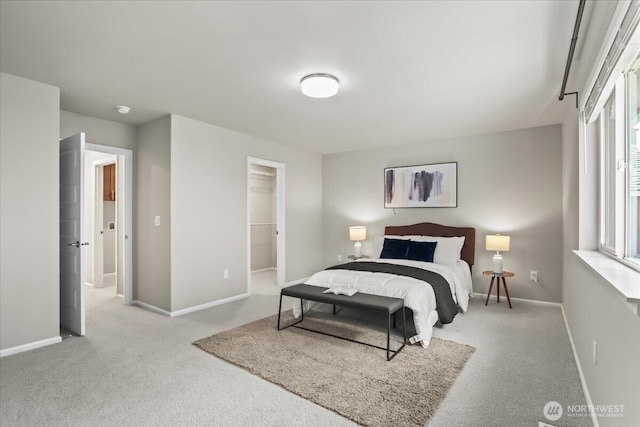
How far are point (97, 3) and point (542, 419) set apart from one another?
3.55 metres

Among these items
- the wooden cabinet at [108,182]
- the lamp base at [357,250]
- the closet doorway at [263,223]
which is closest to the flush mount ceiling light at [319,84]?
the lamp base at [357,250]

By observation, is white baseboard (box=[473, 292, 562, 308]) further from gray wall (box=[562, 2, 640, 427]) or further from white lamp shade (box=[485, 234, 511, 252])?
gray wall (box=[562, 2, 640, 427])

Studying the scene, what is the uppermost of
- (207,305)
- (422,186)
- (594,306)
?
(422,186)

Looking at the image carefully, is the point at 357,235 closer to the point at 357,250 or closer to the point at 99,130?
the point at 357,250

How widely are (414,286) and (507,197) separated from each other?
247cm

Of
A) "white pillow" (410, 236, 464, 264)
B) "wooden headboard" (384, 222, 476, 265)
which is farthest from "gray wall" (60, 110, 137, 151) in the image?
"white pillow" (410, 236, 464, 264)

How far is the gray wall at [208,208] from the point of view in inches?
164

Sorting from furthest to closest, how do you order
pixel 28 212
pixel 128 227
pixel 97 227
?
pixel 97 227 → pixel 128 227 → pixel 28 212

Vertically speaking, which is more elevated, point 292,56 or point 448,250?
point 292,56

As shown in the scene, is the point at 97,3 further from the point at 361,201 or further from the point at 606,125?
the point at 361,201

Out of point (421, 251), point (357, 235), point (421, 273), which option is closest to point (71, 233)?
point (421, 273)

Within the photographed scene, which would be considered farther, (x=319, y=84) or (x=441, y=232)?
(x=441, y=232)

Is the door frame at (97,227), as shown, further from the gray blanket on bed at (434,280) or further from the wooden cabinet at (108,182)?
the gray blanket on bed at (434,280)

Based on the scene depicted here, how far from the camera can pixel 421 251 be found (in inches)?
181
